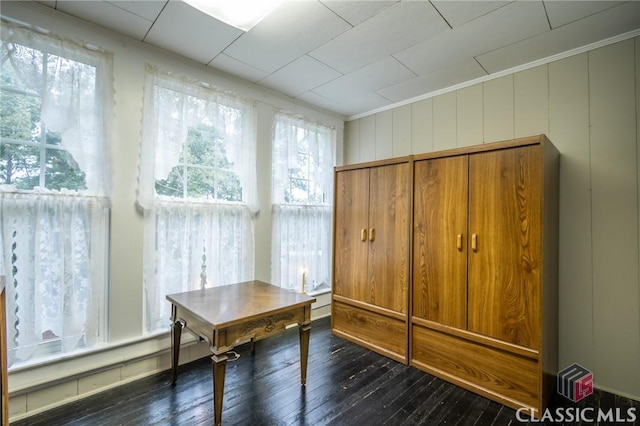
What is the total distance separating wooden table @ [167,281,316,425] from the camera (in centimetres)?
164

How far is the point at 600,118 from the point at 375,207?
1.77m

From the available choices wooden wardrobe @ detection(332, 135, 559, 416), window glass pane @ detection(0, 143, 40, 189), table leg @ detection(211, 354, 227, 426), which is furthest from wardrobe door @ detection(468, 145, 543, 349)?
window glass pane @ detection(0, 143, 40, 189)

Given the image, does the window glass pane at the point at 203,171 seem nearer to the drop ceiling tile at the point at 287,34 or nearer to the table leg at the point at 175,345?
the drop ceiling tile at the point at 287,34

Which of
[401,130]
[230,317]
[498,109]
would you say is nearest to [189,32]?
[230,317]

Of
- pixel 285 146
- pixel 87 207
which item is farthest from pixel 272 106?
pixel 87 207

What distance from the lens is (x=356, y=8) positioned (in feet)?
5.92

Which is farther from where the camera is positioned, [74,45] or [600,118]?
[600,118]

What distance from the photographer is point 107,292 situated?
2.08 m

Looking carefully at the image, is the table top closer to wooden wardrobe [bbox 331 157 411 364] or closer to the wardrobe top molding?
wooden wardrobe [bbox 331 157 411 364]

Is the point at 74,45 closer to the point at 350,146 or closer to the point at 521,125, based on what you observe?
the point at 350,146

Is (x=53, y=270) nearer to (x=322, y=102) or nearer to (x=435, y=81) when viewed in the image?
(x=322, y=102)

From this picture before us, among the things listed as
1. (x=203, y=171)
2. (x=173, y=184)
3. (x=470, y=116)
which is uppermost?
(x=470, y=116)

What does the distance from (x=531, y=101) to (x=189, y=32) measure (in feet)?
9.02

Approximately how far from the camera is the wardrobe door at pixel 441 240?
221 centimetres
